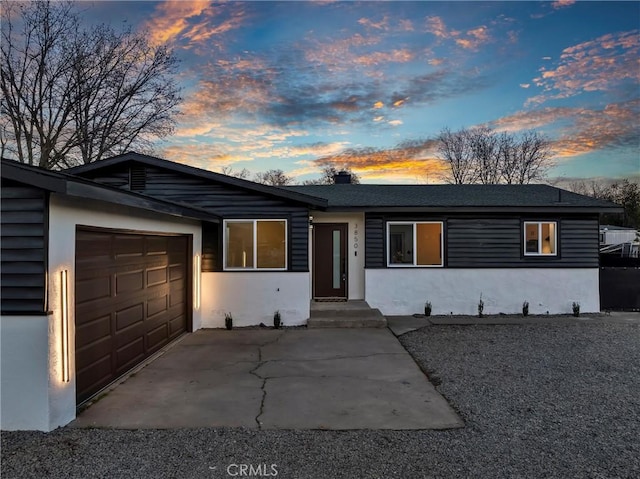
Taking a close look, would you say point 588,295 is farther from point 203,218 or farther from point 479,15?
point 203,218

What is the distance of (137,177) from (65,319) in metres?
5.50

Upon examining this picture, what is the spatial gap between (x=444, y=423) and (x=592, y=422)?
4.92 feet

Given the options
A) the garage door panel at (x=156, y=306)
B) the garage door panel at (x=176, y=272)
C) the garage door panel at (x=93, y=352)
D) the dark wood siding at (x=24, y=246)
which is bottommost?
the garage door panel at (x=93, y=352)

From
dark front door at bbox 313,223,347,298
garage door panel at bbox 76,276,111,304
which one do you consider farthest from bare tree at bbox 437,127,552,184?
garage door panel at bbox 76,276,111,304

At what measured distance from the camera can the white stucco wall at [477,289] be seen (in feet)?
32.5

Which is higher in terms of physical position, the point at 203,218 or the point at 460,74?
the point at 460,74

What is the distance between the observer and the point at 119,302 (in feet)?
17.0

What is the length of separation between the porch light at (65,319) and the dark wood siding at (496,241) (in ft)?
23.0

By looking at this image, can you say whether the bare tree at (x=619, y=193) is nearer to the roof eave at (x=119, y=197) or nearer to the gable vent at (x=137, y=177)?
the gable vent at (x=137, y=177)

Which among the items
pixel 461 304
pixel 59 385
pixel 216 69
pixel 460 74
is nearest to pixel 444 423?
pixel 59 385

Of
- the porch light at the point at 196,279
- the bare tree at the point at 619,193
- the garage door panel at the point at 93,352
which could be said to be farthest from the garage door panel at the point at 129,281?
the bare tree at the point at 619,193

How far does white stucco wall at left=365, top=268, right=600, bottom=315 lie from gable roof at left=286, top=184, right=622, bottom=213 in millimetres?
1581

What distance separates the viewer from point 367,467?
312 centimetres

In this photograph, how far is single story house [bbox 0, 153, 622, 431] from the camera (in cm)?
371
